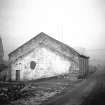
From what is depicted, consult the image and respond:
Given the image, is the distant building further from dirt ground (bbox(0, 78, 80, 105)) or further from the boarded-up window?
dirt ground (bbox(0, 78, 80, 105))

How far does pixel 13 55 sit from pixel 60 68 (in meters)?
8.17

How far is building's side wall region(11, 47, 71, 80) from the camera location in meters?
23.7

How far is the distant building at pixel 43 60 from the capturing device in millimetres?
23391

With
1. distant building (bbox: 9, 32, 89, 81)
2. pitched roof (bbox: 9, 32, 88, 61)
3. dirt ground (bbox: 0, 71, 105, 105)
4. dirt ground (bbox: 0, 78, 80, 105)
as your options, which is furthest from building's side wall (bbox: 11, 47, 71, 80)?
dirt ground (bbox: 0, 71, 105, 105)

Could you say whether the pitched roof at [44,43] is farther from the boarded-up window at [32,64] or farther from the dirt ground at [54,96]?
the dirt ground at [54,96]

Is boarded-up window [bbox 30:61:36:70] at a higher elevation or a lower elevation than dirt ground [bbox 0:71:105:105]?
higher

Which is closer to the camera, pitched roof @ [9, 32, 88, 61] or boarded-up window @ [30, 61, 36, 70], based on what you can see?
pitched roof @ [9, 32, 88, 61]

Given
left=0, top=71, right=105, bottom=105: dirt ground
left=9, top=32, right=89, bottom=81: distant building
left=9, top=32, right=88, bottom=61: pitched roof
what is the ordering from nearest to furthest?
Answer: left=0, top=71, right=105, bottom=105: dirt ground < left=9, top=32, right=89, bottom=81: distant building < left=9, top=32, right=88, bottom=61: pitched roof

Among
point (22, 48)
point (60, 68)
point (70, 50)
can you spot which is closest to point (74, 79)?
point (60, 68)

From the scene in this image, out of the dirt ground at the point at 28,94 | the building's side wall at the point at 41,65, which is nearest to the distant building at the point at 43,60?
the building's side wall at the point at 41,65

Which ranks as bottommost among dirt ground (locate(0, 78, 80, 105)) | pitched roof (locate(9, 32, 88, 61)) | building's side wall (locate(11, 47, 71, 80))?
dirt ground (locate(0, 78, 80, 105))

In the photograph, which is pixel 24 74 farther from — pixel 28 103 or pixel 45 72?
pixel 28 103

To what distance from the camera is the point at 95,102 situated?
1003 cm

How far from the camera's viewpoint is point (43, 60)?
24.9 meters
